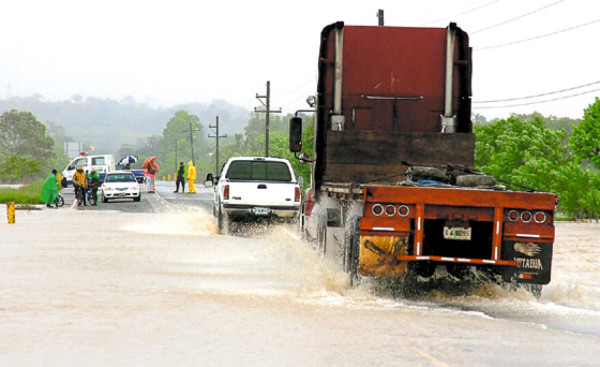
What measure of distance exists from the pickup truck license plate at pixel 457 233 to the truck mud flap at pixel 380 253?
446 mm

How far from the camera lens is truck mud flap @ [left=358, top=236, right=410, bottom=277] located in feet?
35.1

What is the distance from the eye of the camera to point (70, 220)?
2862 centimetres

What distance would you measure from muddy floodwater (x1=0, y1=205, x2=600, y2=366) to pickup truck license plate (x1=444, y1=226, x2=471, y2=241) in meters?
0.77

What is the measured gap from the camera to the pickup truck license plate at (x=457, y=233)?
10734 millimetres

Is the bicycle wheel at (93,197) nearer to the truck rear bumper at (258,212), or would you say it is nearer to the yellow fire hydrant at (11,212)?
the yellow fire hydrant at (11,212)

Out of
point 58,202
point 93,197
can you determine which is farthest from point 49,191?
point 93,197

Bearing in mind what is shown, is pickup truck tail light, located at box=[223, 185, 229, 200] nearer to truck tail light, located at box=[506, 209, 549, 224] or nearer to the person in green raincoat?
truck tail light, located at box=[506, 209, 549, 224]

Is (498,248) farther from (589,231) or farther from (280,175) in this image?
(589,231)

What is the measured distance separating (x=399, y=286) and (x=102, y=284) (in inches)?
150

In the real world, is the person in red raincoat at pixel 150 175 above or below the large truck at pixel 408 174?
below

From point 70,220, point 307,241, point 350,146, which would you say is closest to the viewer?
point 350,146

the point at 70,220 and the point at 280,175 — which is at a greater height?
the point at 280,175

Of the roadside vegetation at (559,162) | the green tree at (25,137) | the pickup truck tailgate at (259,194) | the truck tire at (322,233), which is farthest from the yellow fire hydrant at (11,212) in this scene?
the green tree at (25,137)

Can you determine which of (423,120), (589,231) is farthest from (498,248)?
(589,231)
